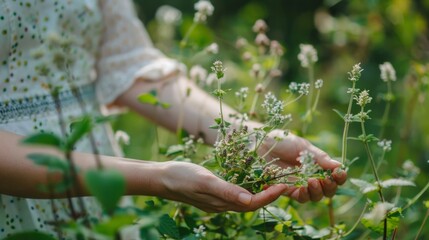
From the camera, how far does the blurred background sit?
5.51 feet

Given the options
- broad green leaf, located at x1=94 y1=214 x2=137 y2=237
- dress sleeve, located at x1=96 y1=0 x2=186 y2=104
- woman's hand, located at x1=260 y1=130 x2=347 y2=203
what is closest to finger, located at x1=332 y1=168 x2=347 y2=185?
woman's hand, located at x1=260 y1=130 x2=347 y2=203

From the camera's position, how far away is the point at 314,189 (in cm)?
90

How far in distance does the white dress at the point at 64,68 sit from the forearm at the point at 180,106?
24 mm

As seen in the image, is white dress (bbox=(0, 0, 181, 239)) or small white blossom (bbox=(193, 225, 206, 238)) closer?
small white blossom (bbox=(193, 225, 206, 238))

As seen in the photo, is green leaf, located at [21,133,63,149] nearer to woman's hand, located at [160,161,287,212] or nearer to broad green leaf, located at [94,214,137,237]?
broad green leaf, located at [94,214,137,237]

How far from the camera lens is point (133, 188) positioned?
806 millimetres

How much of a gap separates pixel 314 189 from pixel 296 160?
0.19 feet

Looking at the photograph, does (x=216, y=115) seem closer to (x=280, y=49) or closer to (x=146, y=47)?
(x=280, y=49)

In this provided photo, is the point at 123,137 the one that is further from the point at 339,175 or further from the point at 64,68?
the point at 339,175

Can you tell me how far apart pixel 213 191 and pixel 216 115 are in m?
0.40

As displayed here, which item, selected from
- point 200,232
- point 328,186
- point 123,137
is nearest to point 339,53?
point 123,137

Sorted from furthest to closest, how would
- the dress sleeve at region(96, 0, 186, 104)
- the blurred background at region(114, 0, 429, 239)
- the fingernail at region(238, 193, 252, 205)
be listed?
the blurred background at region(114, 0, 429, 239) < the dress sleeve at region(96, 0, 186, 104) < the fingernail at region(238, 193, 252, 205)

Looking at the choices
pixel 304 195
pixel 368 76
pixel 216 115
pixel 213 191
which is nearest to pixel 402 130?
pixel 368 76

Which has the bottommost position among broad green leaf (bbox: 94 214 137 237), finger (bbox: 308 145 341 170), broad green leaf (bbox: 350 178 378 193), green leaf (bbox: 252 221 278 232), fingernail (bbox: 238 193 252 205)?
green leaf (bbox: 252 221 278 232)
